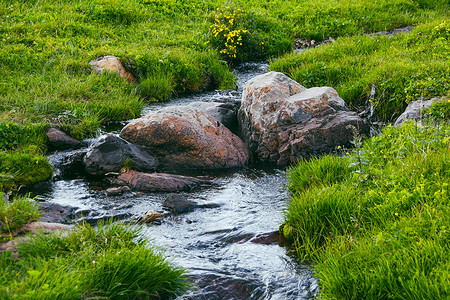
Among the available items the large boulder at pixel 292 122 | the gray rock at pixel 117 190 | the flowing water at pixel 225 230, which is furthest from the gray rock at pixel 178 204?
the large boulder at pixel 292 122

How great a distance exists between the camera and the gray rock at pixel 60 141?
813cm

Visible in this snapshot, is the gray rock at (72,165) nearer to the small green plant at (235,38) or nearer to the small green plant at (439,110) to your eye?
the small green plant at (439,110)

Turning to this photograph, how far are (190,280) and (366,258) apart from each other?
1837mm

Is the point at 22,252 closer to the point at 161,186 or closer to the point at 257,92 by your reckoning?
the point at 161,186

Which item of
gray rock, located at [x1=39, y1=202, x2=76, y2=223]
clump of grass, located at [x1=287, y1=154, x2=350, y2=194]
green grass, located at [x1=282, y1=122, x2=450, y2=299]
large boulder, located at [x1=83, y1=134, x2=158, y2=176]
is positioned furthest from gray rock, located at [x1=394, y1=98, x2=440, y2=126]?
gray rock, located at [x1=39, y1=202, x2=76, y2=223]

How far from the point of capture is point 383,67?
9.84 metres

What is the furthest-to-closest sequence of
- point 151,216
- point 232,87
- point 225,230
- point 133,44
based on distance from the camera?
1. point 133,44
2. point 232,87
3. point 151,216
4. point 225,230

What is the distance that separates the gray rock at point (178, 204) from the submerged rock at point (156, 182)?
615 mm

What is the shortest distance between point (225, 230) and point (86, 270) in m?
2.39

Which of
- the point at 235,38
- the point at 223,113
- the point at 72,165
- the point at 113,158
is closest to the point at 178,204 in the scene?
the point at 113,158

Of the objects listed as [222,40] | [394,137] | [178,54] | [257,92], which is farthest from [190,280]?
[222,40]

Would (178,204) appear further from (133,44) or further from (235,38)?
(235,38)

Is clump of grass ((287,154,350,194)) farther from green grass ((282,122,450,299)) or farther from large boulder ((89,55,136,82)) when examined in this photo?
large boulder ((89,55,136,82))

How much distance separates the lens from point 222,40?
1440cm
